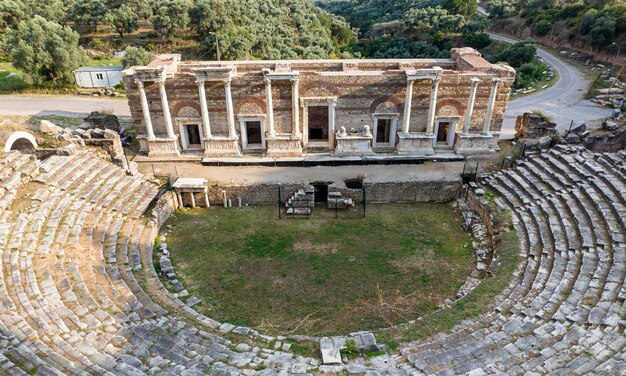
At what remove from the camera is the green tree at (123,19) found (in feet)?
149

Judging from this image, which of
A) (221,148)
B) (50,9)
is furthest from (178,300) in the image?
(50,9)

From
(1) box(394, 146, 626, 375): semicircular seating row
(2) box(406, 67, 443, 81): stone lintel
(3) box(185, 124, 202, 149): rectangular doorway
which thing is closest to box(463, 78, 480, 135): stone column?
(2) box(406, 67, 443, 81): stone lintel

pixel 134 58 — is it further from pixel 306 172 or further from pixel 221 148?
pixel 306 172

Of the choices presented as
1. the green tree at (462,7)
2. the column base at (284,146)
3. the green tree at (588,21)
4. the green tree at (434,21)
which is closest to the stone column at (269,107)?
the column base at (284,146)

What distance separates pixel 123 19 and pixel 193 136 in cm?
3095

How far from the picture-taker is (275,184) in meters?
19.5

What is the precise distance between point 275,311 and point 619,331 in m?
9.27

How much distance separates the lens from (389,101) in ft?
72.3

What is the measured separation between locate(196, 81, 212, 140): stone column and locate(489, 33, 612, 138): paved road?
57.1 ft

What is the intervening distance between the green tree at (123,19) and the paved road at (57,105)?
710 inches

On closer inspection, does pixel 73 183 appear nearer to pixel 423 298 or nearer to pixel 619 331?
pixel 423 298

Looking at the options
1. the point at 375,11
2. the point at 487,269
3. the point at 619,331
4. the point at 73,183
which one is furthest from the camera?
the point at 375,11

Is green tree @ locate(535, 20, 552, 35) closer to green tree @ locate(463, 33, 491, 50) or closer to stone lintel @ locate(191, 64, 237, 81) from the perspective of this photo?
green tree @ locate(463, 33, 491, 50)

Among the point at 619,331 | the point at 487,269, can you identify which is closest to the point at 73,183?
the point at 487,269
